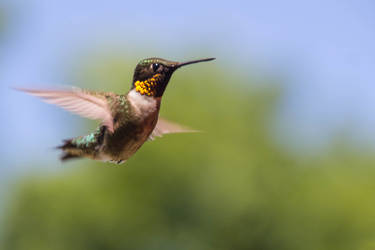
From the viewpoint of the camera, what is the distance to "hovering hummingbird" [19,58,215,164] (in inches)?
82.7

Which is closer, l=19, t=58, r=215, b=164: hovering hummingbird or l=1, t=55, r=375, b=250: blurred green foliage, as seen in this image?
l=19, t=58, r=215, b=164: hovering hummingbird

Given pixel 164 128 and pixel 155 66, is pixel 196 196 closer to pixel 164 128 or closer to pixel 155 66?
pixel 164 128

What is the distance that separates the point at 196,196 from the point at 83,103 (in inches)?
1031

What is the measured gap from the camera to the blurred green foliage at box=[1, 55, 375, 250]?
28328mm

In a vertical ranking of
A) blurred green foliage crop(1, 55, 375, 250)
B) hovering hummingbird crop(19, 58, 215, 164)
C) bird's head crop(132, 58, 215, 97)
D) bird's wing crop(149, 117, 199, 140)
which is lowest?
blurred green foliage crop(1, 55, 375, 250)

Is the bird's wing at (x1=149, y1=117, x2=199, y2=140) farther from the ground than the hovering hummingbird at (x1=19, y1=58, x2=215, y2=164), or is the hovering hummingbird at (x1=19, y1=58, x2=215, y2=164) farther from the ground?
the hovering hummingbird at (x1=19, y1=58, x2=215, y2=164)

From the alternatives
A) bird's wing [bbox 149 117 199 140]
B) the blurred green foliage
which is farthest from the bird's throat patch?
the blurred green foliage

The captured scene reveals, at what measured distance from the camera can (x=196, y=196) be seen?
92.2 ft

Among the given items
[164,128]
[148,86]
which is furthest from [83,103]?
[164,128]

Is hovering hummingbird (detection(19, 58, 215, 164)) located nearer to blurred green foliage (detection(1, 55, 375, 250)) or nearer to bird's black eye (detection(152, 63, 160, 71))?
bird's black eye (detection(152, 63, 160, 71))

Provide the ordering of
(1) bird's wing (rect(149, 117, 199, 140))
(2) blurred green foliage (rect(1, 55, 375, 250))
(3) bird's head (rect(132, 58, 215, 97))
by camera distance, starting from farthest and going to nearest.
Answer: (2) blurred green foliage (rect(1, 55, 375, 250))
(1) bird's wing (rect(149, 117, 199, 140))
(3) bird's head (rect(132, 58, 215, 97))

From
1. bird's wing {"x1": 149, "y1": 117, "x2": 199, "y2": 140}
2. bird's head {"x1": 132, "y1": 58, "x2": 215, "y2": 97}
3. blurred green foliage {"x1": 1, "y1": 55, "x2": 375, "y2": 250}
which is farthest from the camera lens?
blurred green foliage {"x1": 1, "y1": 55, "x2": 375, "y2": 250}

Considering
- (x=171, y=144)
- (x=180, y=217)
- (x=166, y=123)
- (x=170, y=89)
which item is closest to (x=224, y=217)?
(x=180, y=217)

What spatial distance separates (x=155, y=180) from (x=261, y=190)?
6.07 meters
